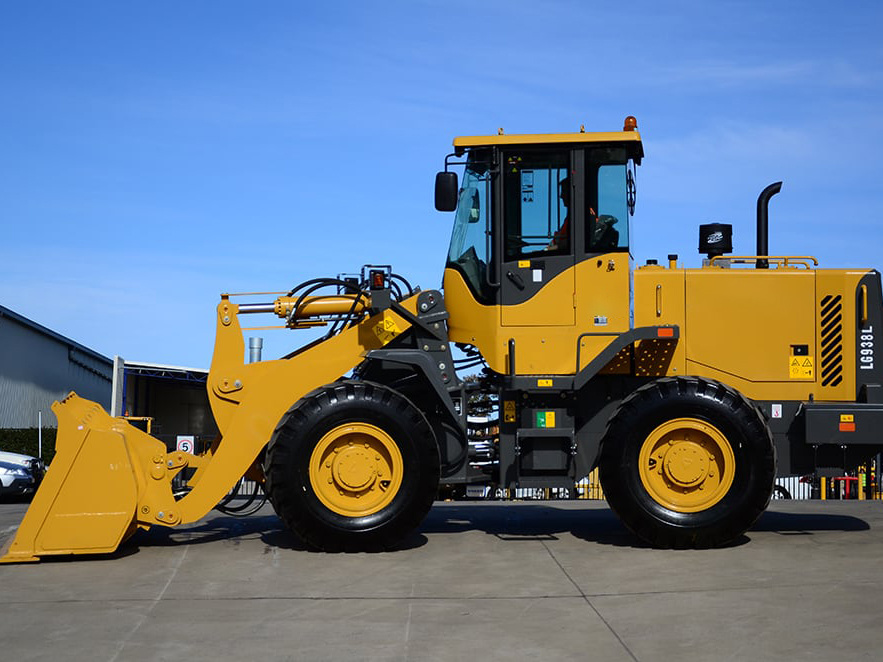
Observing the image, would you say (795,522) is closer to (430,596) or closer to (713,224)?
(713,224)

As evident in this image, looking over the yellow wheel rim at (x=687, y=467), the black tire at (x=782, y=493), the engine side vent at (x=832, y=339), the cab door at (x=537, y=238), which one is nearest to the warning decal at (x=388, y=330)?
the cab door at (x=537, y=238)

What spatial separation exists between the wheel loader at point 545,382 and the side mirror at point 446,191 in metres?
0.02

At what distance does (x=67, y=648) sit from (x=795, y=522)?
7861 millimetres

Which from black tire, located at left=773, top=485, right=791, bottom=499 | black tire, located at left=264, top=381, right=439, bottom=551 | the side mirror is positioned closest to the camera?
black tire, located at left=264, top=381, right=439, bottom=551

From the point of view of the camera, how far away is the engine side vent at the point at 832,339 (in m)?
9.99

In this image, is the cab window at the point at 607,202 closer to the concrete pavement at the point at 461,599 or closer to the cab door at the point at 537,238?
the cab door at the point at 537,238

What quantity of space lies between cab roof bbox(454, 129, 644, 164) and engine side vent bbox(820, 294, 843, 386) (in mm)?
2323

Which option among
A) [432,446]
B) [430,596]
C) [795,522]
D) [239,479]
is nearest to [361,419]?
[432,446]

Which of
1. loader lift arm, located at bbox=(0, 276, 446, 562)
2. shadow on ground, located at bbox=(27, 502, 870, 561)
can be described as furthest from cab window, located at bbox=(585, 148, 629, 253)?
shadow on ground, located at bbox=(27, 502, 870, 561)

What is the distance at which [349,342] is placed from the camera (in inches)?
398

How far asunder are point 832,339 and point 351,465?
4610mm

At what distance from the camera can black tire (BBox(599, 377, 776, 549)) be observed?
30.4 ft

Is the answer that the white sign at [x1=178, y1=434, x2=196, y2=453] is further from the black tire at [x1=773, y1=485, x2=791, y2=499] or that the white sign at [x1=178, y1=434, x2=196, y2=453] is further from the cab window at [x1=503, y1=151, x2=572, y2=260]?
the black tire at [x1=773, y1=485, x2=791, y2=499]

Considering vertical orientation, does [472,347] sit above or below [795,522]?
above
